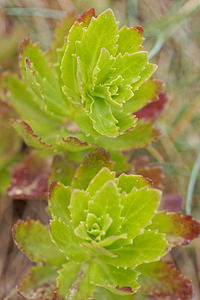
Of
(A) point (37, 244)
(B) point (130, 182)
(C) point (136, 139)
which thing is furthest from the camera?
(C) point (136, 139)

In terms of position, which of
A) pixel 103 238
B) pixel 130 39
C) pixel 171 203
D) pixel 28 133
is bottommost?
pixel 171 203

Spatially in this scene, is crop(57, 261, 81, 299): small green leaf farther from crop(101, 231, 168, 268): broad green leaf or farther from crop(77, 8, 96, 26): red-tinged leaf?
crop(77, 8, 96, 26): red-tinged leaf

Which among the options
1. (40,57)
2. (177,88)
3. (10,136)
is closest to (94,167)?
(40,57)

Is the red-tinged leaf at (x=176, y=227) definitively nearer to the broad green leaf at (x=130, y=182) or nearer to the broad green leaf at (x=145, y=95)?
the broad green leaf at (x=130, y=182)

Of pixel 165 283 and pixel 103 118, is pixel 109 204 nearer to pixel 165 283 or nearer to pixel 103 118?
pixel 103 118

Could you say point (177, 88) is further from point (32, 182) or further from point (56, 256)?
point (56, 256)

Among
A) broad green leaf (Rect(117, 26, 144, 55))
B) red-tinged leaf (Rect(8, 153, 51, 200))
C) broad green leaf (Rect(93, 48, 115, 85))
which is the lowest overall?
red-tinged leaf (Rect(8, 153, 51, 200))

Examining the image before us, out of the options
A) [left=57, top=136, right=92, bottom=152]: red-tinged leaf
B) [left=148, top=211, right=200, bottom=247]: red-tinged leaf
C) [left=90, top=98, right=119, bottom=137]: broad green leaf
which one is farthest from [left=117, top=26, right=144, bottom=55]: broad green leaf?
[left=148, top=211, right=200, bottom=247]: red-tinged leaf

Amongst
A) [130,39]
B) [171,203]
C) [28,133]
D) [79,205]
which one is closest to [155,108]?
[171,203]
